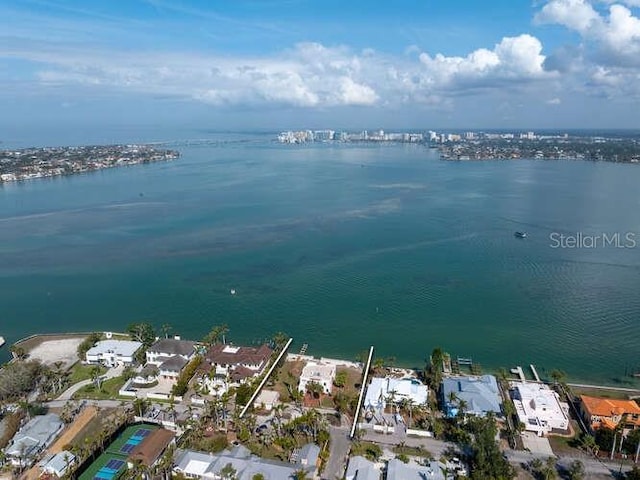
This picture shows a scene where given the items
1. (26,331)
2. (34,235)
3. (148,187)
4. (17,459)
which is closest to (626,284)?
(17,459)

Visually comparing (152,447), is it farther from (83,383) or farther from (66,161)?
(66,161)

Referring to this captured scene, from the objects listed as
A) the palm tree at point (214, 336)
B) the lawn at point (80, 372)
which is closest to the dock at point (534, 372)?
the palm tree at point (214, 336)

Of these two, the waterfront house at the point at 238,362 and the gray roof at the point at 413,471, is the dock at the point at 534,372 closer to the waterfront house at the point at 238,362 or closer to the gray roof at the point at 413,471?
the gray roof at the point at 413,471

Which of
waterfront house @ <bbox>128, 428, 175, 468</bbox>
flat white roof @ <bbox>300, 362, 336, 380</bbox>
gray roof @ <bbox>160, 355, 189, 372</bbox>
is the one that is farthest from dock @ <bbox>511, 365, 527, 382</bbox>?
gray roof @ <bbox>160, 355, 189, 372</bbox>

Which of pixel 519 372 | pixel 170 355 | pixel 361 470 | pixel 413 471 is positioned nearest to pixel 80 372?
pixel 170 355

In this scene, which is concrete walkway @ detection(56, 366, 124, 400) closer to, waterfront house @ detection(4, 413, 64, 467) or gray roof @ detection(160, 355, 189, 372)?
waterfront house @ detection(4, 413, 64, 467)

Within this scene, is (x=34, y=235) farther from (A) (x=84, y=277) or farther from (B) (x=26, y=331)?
(B) (x=26, y=331)

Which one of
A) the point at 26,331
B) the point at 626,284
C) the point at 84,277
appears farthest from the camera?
the point at 84,277

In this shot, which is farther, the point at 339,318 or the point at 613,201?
the point at 613,201
